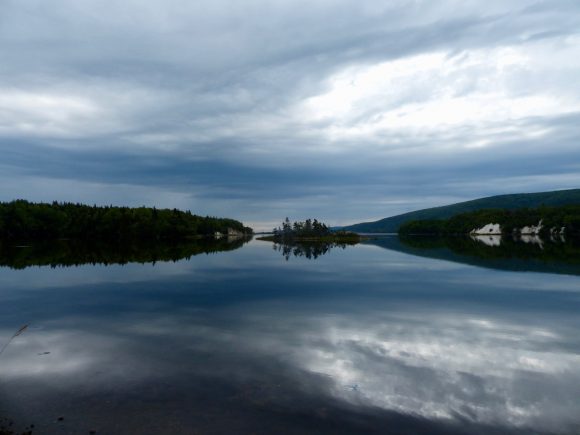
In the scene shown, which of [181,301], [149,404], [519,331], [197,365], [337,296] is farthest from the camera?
[337,296]

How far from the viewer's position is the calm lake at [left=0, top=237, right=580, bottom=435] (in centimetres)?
1451

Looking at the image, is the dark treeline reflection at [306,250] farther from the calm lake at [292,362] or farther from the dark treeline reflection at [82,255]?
the calm lake at [292,362]

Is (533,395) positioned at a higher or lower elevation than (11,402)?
lower

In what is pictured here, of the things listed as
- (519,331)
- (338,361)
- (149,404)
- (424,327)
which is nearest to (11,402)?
(149,404)

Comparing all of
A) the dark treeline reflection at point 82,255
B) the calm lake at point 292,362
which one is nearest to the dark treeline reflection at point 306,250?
the dark treeline reflection at point 82,255

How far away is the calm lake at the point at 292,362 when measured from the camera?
14.5 meters

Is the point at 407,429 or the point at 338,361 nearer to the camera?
the point at 407,429

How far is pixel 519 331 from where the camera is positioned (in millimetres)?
27141

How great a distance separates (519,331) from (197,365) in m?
20.4

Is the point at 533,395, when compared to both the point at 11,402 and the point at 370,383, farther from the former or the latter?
the point at 11,402

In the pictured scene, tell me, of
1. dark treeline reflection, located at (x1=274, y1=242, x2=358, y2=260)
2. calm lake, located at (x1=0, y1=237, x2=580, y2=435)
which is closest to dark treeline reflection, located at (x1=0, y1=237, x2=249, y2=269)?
dark treeline reflection, located at (x1=274, y1=242, x2=358, y2=260)

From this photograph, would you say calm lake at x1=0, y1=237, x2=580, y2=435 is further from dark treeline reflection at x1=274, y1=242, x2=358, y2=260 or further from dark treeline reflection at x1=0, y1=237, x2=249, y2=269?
dark treeline reflection at x1=274, y1=242, x2=358, y2=260

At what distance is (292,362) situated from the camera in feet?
68.0

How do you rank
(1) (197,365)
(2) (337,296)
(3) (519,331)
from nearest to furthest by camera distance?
(1) (197,365)
(3) (519,331)
(2) (337,296)
